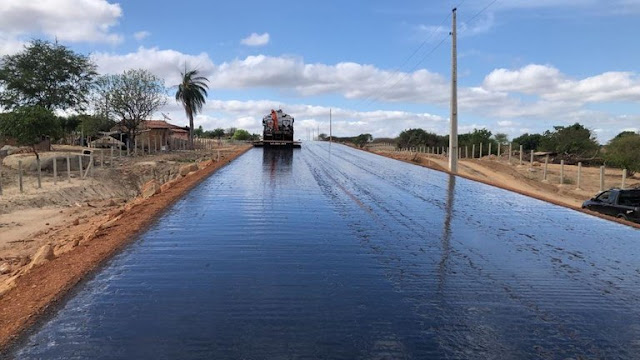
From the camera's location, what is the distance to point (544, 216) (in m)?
13.4

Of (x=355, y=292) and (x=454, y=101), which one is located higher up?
(x=454, y=101)

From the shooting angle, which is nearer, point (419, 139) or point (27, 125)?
point (27, 125)

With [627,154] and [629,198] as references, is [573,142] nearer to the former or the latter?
[627,154]

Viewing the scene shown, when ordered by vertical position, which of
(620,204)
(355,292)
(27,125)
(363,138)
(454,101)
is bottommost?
(620,204)

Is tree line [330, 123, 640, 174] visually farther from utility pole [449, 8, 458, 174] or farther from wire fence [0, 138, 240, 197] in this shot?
wire fence [0, 138, 240, 197]

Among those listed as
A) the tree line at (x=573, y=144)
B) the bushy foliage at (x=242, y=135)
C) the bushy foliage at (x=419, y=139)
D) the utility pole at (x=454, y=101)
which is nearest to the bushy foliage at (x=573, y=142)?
the tree line at (x=573, y=144)

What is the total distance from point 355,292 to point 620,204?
44.1 feet

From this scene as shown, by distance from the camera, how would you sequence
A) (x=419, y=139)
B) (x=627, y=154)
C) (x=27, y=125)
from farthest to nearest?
(x=419, y=139), (x=627, y=154), (x=27, y=125)

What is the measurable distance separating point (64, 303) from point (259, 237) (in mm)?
4056

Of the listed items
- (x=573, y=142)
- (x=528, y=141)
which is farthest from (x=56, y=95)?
(x=528, y=141)

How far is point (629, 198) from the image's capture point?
1667cm

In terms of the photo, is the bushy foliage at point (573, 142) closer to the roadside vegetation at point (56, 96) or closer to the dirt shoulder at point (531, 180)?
the dirt shoulder at point (531, 180)

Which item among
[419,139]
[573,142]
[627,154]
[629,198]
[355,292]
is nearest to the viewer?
[355,292]

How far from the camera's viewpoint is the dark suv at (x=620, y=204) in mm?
15653
